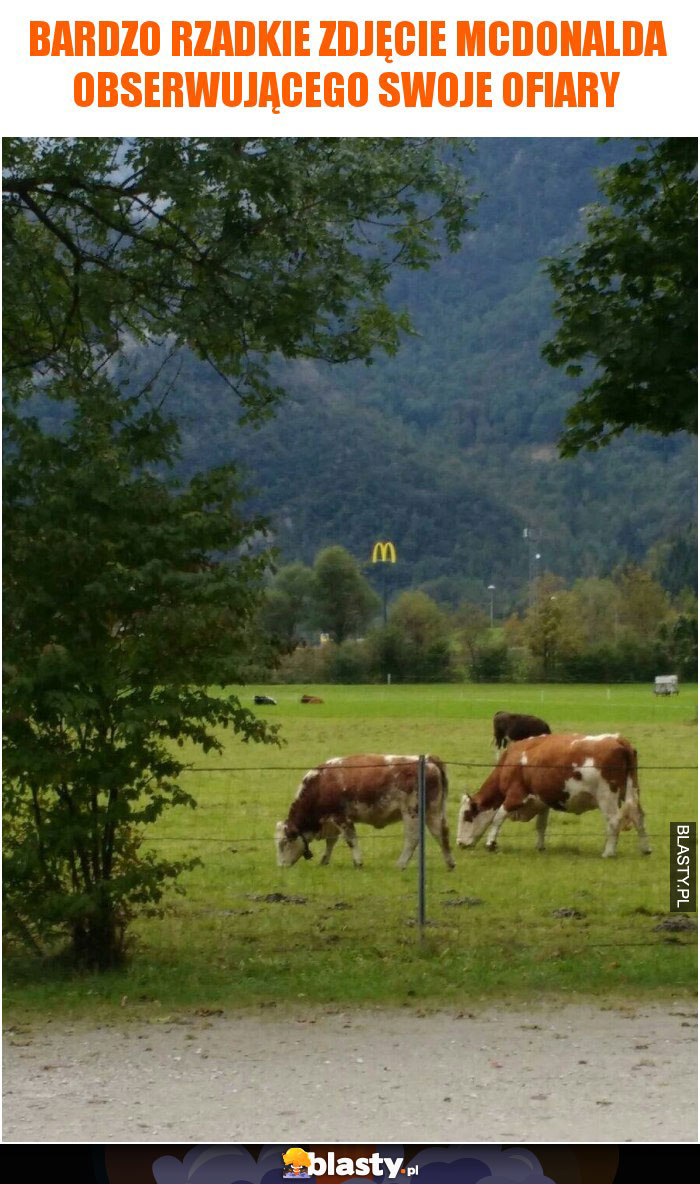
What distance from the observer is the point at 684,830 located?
9.90m

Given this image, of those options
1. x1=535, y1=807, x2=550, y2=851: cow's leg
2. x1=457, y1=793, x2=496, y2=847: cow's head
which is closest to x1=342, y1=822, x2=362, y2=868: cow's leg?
x1=457, y1=793, x2=496, y2=847: cow's head

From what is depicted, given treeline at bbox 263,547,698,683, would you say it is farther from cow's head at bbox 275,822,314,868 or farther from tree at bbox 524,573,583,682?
cow's head at bbox 275,822,314,868

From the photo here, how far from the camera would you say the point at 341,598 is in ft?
230

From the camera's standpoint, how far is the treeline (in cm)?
6184

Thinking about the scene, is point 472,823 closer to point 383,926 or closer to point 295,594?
point 383,926

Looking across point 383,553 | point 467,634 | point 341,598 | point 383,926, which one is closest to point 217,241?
point 383,926

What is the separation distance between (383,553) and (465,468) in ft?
69.4

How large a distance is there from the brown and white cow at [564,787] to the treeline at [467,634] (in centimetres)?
3590

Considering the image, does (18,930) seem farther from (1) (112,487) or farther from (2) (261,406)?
(2) (261,406)

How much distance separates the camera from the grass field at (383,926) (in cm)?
969

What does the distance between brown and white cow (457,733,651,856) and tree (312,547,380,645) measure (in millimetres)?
48000

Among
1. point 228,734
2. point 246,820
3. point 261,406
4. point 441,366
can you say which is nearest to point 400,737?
point 228,734

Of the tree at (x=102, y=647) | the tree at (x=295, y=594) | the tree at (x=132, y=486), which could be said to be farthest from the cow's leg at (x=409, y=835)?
the tree at (x=295, y=594)

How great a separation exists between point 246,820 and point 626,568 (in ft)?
242
